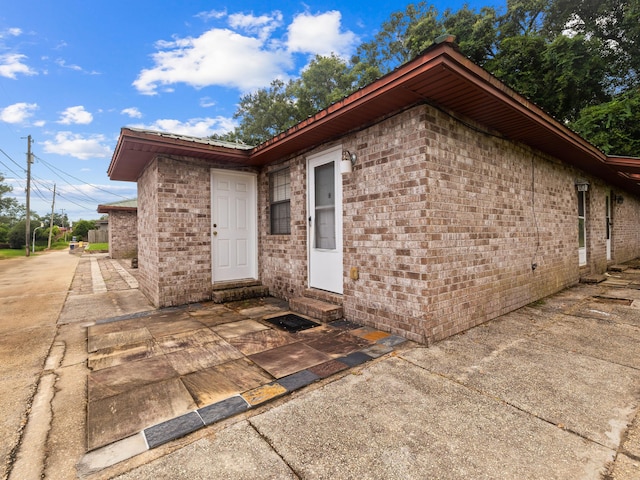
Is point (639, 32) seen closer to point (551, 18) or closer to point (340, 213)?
point (551, 18)

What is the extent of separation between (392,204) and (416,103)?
1080 millimetres

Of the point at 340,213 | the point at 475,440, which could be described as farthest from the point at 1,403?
the point at 340,213

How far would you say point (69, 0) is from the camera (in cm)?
715

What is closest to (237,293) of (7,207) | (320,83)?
(320,83)

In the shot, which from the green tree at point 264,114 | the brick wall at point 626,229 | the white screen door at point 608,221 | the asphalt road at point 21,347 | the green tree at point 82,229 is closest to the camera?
the asphalt road at point 21,347

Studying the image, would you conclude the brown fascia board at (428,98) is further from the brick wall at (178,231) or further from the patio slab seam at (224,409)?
the patio slab seam at (224,409)

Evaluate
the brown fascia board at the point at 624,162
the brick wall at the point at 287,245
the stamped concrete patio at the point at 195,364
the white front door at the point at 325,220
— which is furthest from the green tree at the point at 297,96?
the stamped concrete patio at the point at 195,364

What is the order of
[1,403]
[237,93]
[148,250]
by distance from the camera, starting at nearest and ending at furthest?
1. [1,403]
2. [148,250]
3. [237,93]

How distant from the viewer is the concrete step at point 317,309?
3921 millimetres

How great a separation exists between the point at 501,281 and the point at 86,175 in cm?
4290

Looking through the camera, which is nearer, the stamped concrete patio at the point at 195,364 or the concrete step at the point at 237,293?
the stamped concrete patio at the point at 195,364

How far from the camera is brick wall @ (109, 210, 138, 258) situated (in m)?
14.5

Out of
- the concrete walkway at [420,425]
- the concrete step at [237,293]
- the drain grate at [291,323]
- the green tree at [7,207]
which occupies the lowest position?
the concrete walkway at [420,425]

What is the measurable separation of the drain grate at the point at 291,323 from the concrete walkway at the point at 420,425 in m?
1.23
